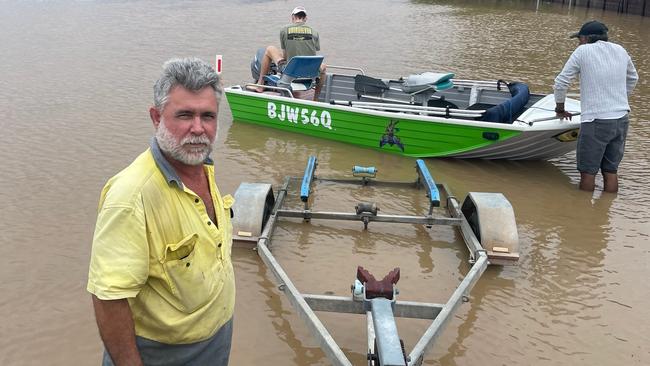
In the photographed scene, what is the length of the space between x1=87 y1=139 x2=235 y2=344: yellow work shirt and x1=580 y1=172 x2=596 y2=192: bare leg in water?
625 centimetres

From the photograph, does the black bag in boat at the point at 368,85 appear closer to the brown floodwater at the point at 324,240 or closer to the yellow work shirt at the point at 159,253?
the brown floodwater at the point at 324,240

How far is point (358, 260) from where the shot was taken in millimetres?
5484

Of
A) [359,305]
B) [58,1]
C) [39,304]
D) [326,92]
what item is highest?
[58,1]

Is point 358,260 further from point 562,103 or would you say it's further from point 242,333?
point 562,103

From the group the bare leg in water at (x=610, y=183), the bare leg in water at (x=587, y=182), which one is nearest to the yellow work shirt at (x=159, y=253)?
the bare leg in water at (x=587, y=182)

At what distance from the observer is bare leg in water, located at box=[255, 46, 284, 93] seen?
31.6ft

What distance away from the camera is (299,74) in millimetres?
9344

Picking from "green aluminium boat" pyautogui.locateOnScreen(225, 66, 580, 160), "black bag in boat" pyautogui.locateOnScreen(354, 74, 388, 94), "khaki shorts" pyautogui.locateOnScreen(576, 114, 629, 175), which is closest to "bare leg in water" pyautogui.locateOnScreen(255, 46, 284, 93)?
"green aluminium boat" pyautogui.locateOnScreen(225, 66, 580, 160)

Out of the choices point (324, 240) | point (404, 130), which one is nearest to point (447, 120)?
point (404, 130)

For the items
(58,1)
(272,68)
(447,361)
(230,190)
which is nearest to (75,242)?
(230,190)

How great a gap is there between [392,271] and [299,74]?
6133 mm

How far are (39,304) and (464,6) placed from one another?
36.3m

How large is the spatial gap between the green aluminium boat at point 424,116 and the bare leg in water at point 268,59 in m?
0.23

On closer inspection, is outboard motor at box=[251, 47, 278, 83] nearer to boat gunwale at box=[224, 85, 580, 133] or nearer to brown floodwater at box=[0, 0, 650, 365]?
Result: boat gunwale at box=[224, 85, 580, 133]
